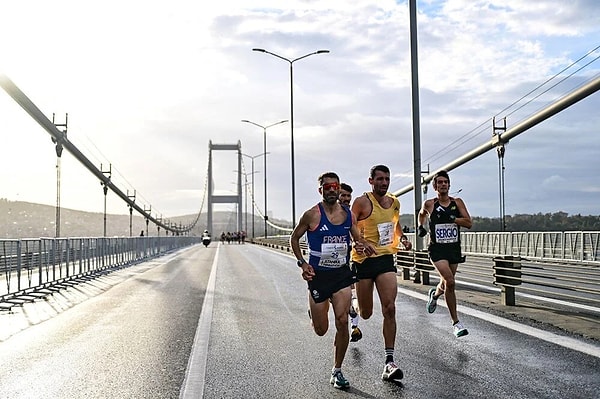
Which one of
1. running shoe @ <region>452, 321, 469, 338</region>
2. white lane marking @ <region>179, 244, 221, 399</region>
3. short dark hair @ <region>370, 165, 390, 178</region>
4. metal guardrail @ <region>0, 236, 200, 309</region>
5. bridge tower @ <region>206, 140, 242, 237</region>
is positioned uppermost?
bridge tower @ <region>206, 140, 242, 237</region>

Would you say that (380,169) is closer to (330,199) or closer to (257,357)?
(330,199)

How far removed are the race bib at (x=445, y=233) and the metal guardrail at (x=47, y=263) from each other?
28.7ft

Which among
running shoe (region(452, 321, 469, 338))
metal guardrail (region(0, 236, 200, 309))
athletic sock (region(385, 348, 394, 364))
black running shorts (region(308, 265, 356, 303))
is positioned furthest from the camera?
metal guardrail (region(0, 236, 200, 309))

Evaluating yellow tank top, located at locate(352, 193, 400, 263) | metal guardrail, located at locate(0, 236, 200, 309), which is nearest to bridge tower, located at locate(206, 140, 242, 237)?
metal guardrail, located at locate(0, 236, 200, 309)

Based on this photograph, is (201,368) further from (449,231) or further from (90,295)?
(90,295)

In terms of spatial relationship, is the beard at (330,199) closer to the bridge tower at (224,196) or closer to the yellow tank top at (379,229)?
the yellow tank top at (379,229)

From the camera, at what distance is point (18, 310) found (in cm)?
1330

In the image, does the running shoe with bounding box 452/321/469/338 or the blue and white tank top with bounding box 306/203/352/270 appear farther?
the running shoe with bounding box 452/321/469/338

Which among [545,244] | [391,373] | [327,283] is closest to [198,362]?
[327,283]

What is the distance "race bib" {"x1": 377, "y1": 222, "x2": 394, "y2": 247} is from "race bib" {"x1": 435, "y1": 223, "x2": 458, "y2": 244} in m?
1.62

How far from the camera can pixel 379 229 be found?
7.35 metres

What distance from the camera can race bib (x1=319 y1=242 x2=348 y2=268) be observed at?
650cm

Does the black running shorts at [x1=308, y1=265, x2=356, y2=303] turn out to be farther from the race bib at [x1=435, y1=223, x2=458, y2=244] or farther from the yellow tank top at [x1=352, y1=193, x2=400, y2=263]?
the race bib at [x1=435, y1=223, x2=458, y2=244]

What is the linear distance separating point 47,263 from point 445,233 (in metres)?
12.1
